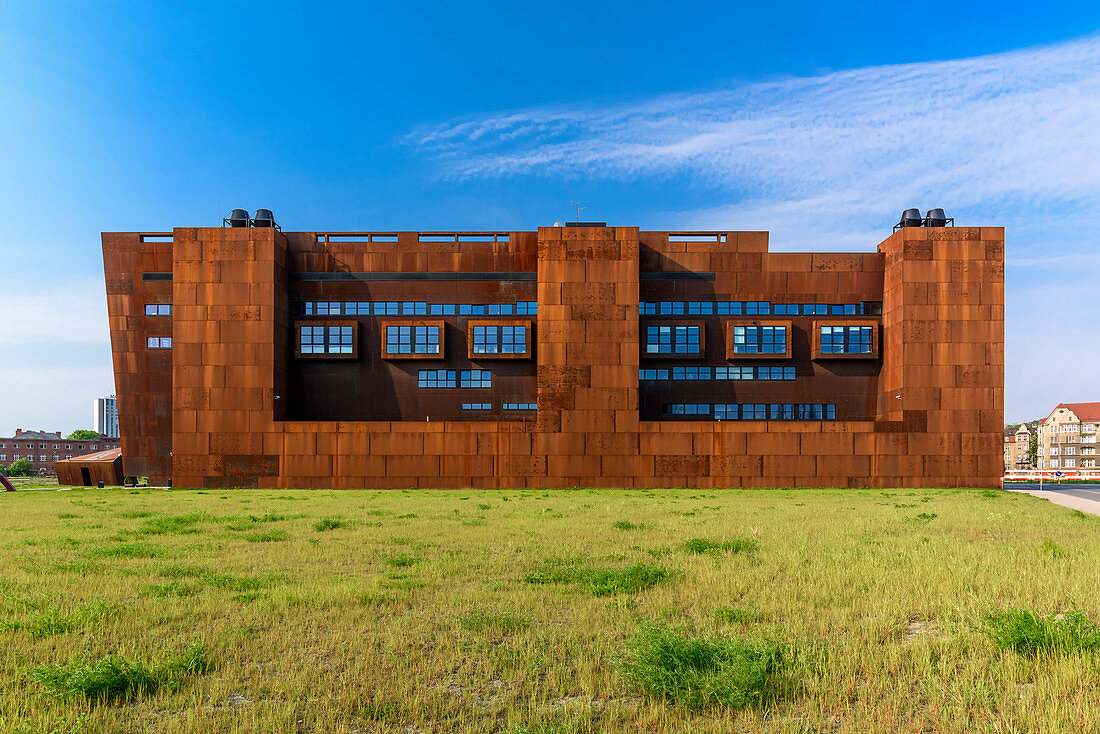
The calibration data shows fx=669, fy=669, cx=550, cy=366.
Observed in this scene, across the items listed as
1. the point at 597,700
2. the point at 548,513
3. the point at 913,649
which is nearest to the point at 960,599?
the point at 913,649

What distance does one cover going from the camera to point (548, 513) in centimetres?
2788

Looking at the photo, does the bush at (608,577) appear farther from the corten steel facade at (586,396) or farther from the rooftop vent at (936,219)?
the rooftop vent at (936,219)

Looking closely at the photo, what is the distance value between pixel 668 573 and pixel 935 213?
56010mm

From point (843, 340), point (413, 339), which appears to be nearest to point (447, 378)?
point (413, 339)

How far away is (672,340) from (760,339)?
286 inches

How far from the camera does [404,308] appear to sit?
2232 inches

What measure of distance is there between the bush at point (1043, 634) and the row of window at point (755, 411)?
48.3m

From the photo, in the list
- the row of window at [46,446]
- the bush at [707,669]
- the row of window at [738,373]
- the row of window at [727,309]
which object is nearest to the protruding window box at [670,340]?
the row of window at [727,309]

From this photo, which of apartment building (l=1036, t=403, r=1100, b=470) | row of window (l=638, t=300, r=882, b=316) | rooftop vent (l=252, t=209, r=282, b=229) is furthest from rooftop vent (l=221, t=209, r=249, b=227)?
apartment building (l=1036, t=403, r=1100, b=470)

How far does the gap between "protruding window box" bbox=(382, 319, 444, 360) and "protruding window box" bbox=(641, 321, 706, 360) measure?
56.6 feet

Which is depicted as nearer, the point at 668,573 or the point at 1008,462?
the point at 668,573

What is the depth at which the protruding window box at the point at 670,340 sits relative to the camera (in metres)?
56.0

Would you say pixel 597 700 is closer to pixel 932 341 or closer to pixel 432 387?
pixel 432 387

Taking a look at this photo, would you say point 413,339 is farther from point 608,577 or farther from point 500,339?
point 608,577
